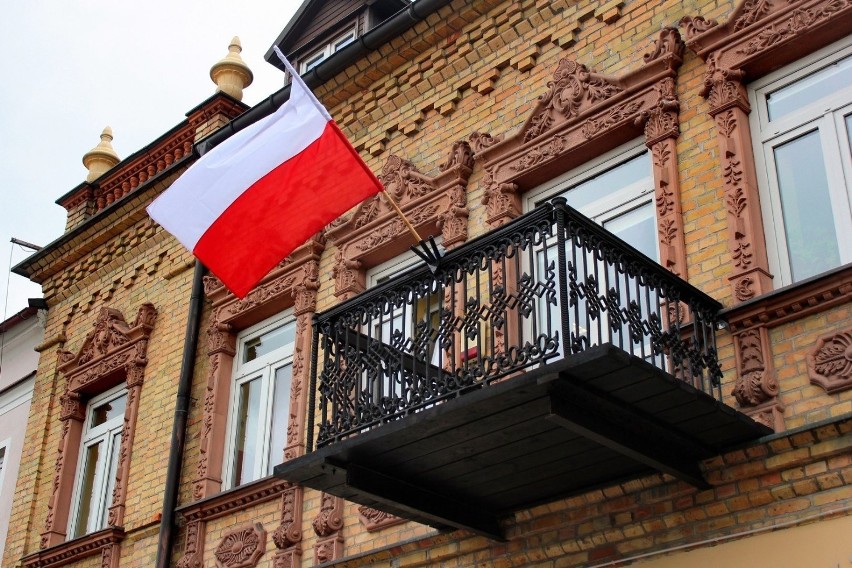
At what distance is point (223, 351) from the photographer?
41.9ft

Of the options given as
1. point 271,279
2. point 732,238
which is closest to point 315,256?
point 271,279

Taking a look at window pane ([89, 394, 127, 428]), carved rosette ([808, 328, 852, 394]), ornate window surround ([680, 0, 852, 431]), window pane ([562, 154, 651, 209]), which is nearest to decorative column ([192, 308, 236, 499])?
window pane ([89, 394, 127, 428])

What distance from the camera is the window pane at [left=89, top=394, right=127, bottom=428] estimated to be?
14461 millimetres

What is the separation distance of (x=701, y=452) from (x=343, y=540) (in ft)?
11.9

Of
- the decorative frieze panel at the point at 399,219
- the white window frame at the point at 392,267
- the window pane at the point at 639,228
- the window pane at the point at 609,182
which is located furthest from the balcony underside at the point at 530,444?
the white window frame at the point at 392,267

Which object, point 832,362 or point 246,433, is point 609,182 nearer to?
point 832,362

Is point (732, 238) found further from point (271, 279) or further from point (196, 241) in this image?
point (271, 279)

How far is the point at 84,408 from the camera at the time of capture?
48.8 ft

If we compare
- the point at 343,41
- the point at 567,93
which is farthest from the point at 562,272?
the point at 343,41

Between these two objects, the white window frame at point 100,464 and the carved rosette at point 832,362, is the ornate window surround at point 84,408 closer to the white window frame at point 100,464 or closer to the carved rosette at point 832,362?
the white window frame at point 100,464

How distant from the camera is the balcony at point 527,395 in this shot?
725 cm

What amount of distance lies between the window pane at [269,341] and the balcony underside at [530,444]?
3.92m

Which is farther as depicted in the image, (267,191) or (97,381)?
(97,381)

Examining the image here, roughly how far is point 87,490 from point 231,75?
5292 mm
